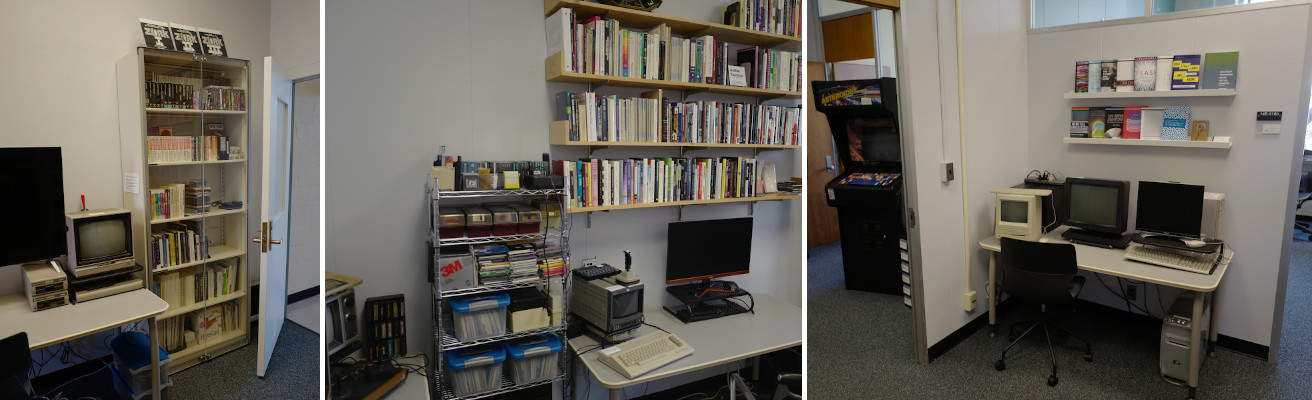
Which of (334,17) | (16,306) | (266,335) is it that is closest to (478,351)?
(266,335)

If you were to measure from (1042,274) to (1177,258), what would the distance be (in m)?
0.67

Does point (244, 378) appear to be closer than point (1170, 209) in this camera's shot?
Yes

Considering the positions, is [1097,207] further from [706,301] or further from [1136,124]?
[706,301]

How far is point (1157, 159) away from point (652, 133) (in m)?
3.11

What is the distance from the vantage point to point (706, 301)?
353cm

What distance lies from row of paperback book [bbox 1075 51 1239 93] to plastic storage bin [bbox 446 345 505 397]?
3809 millimetres

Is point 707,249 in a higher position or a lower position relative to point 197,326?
higher

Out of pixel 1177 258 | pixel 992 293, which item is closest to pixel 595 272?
pixel 992 293

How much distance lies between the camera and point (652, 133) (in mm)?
3258

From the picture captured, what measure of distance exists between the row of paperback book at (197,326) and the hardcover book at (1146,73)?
5291 millimetres

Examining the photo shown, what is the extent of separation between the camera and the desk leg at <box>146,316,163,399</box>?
2.93 m

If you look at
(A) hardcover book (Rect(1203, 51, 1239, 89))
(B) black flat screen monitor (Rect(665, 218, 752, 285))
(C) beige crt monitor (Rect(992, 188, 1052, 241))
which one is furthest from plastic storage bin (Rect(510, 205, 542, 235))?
(A) hardcover book (Rect(1203, 51, 1239, 89))

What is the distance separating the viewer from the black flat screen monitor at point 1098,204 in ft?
12.7

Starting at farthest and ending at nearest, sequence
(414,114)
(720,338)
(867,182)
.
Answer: (867,182) < (720,338) < (414,114)
